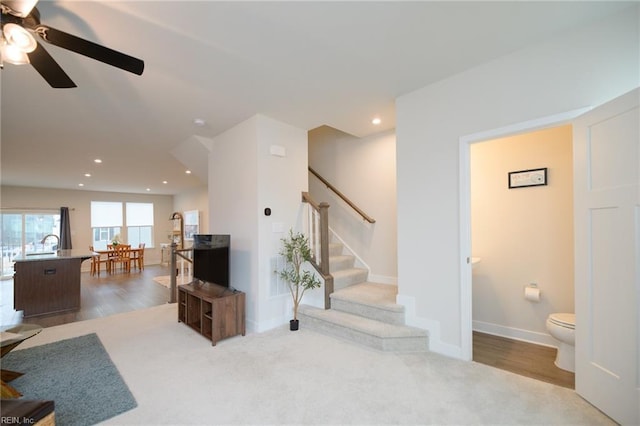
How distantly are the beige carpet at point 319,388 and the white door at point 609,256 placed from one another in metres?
0.25

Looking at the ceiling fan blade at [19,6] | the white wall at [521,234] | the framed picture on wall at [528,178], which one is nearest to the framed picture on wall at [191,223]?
the ceiling fan blade at [19,6]

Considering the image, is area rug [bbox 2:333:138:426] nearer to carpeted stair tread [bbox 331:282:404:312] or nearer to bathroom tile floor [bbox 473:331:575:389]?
carpeted stair tread [bbox 331:282:404:312]

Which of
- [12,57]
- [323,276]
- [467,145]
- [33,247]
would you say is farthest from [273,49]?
[33,247]

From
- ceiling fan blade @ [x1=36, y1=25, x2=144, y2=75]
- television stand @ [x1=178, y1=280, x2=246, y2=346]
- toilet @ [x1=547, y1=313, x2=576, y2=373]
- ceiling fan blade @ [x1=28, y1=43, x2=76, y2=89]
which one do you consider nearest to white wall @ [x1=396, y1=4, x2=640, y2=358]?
toilet @ [x1=547, y1=313, x2=576, y2=373]

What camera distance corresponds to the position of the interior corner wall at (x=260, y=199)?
3.44 m

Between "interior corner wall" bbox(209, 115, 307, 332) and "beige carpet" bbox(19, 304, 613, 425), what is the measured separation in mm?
594

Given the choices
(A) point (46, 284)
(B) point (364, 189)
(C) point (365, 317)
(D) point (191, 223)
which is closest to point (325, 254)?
(C) point (365, 317)

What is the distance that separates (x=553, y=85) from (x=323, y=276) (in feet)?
9.75

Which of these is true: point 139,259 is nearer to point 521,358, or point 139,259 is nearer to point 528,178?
point 521,358

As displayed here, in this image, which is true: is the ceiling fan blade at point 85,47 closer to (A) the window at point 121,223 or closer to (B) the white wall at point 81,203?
(A) the window at point 121,223

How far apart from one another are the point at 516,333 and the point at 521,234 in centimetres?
112

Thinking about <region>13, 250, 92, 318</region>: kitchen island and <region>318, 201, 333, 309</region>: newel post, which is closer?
<region>318, 201, 333, 309</region>: newel post

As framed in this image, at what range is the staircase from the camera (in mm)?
2727

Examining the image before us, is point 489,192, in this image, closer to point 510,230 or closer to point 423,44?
point 510,230
